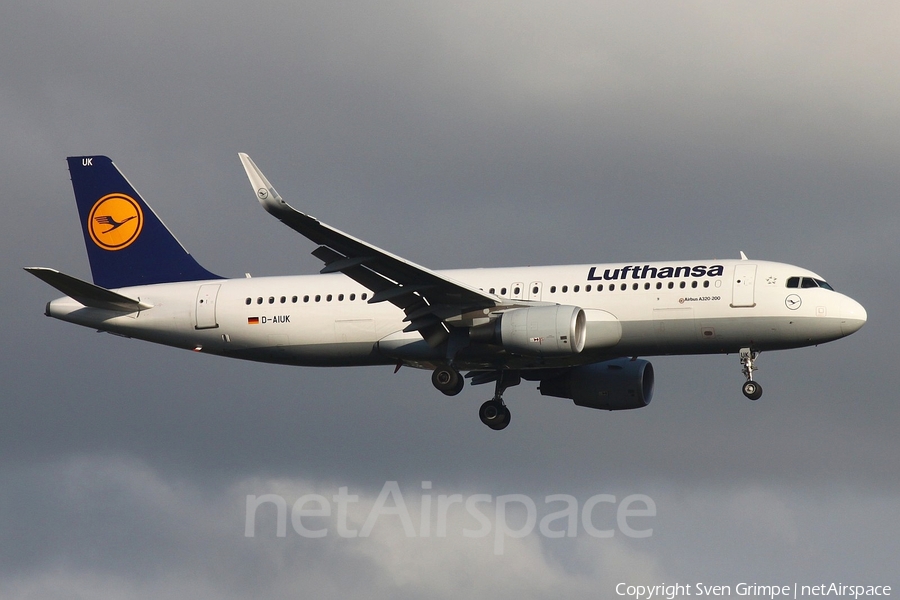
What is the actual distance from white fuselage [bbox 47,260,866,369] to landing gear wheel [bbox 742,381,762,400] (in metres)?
1.23

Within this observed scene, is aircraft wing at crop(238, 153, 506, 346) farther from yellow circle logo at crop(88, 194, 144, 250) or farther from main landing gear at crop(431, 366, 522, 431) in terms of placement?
yellow circle logo at crop(88, 194, 144, 250)

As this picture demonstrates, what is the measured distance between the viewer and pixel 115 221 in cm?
5606

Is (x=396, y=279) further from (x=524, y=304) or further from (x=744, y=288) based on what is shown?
(x=744, y=288)

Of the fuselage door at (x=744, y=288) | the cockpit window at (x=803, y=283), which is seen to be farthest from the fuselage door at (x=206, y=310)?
the cockpit window at (x=803, y=283)

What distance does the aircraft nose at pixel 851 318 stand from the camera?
45938 millimetres

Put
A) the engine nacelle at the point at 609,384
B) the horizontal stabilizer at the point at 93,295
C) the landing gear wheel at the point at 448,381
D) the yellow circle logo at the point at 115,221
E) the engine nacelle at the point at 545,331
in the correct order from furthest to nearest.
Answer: the yellow circle logo at the point at 115,221
the engine nacelle at the point at 609,384
the horizontal stabilizer at the point at 93,295
the landing gear wheel at the point at 448,381
the engine nacelle at the point at 545,331

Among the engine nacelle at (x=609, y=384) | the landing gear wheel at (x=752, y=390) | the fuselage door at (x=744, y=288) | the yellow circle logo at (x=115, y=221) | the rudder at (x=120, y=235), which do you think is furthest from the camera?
the yellow circle logo at (x=115, y=221)

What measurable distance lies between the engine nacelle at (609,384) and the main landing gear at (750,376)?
6323 mm

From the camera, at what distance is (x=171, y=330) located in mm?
52375

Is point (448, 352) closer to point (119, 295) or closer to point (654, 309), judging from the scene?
point (654, 309)

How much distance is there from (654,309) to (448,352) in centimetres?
714

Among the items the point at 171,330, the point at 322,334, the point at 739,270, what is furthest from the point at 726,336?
the point at 171,330

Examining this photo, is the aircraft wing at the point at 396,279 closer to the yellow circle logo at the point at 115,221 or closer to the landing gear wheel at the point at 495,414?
the landing gear wheel at the point at 495,414

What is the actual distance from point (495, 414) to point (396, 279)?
795cm
